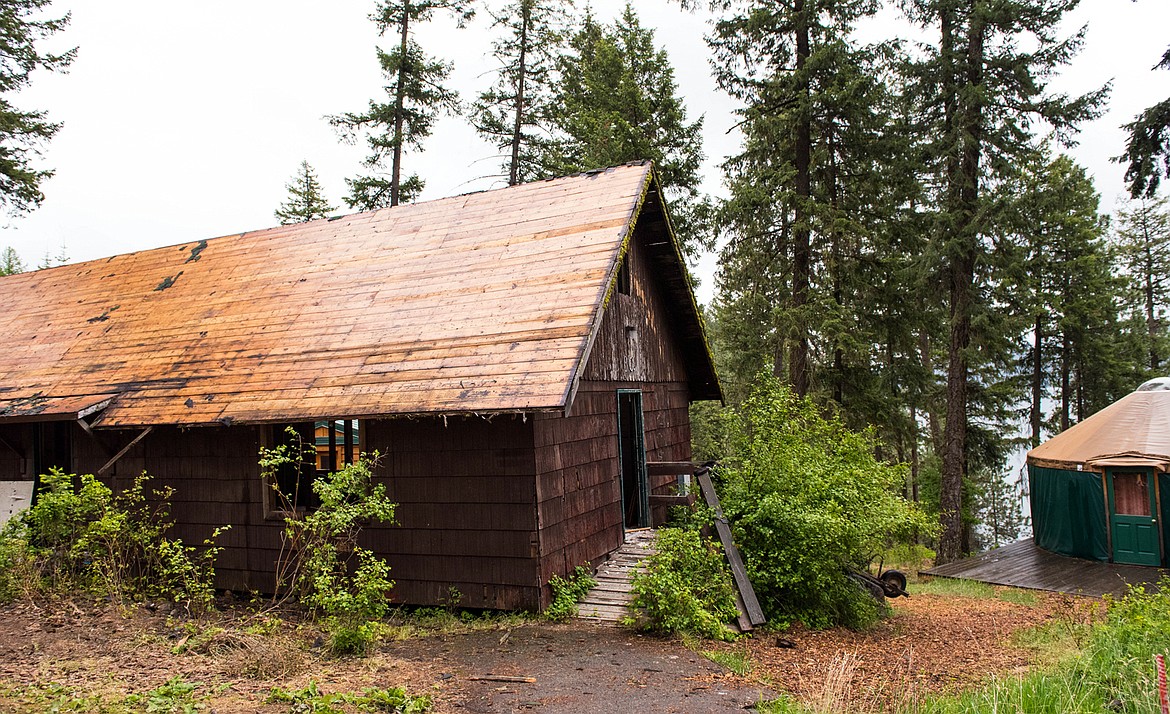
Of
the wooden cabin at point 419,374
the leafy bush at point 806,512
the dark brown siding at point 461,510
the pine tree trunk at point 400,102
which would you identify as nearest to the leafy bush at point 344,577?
the dark brown siding at point 461,510

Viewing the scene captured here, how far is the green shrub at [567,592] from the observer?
8750mm

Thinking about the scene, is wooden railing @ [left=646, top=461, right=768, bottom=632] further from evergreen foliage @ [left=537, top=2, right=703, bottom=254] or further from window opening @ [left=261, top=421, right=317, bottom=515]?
evergreen foliage @ [left=537, top=2, right=703, bottom=254]

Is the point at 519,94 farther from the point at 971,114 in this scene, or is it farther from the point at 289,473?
the point at 289,473

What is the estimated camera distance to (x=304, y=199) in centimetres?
3409

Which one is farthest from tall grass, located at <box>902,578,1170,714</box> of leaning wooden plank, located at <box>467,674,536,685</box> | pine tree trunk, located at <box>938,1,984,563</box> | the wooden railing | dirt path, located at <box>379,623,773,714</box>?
pine tree trunk, located at <box>938,1,984,563</box>

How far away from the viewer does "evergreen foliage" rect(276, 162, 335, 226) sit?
111ft

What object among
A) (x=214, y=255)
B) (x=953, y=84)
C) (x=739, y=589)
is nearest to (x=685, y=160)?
(x=953, y=84)

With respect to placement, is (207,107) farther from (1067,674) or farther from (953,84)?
(1067,674)

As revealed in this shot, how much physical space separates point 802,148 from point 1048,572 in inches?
466

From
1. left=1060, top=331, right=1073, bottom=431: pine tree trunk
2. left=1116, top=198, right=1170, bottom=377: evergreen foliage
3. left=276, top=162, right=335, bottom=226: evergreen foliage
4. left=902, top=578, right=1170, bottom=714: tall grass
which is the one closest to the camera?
left=902, top=578, right=1170, bottom=714: tall grass

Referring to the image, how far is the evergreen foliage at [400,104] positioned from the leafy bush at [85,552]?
48.6ft

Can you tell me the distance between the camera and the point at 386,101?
23469 millimetres

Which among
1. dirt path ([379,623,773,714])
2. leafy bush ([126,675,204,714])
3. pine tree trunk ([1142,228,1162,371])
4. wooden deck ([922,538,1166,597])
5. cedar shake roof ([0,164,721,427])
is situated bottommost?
wooden deck ([922,538,1166,597])

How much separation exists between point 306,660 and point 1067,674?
22.1ft
